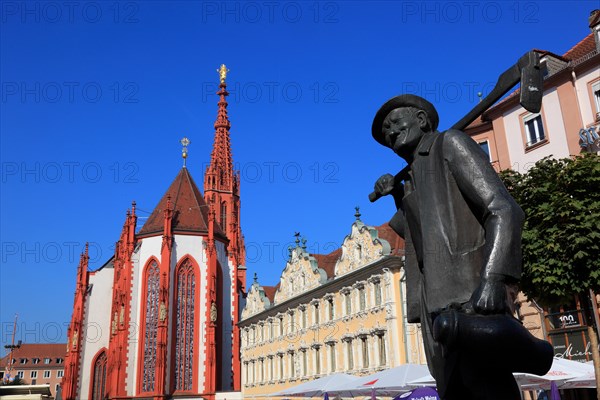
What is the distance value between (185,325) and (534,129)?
1350 inches

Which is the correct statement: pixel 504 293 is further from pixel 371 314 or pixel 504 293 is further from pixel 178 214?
pixel 178 214

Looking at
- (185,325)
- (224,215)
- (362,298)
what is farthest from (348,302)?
(224,215)

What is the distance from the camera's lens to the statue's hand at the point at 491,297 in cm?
260

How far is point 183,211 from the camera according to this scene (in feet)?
183

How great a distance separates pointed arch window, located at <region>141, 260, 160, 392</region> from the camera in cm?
4665

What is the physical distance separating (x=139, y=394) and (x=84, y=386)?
10354 mm

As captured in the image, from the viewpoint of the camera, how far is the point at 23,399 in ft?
33.9

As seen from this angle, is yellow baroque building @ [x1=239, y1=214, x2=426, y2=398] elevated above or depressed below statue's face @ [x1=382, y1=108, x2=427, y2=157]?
above

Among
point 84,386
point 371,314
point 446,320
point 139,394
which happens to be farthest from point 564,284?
point 84,386

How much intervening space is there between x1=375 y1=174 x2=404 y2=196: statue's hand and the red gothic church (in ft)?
147

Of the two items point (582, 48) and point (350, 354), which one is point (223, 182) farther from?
point (582, 48)

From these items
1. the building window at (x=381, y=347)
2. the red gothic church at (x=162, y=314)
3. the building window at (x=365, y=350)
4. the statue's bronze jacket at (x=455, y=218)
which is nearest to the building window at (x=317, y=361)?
the building window at (x=365, y=350)

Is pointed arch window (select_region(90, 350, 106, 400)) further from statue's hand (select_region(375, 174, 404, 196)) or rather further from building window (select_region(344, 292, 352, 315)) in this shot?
statue's hand (select_region(375, 174, 404, 196))

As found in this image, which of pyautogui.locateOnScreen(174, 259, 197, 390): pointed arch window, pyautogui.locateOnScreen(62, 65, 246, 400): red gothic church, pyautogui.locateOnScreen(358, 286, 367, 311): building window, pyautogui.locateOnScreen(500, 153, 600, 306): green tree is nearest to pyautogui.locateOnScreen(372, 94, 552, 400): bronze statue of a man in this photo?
pyautogui.locateOnScreen(500, 153, 600, 306): green tree
